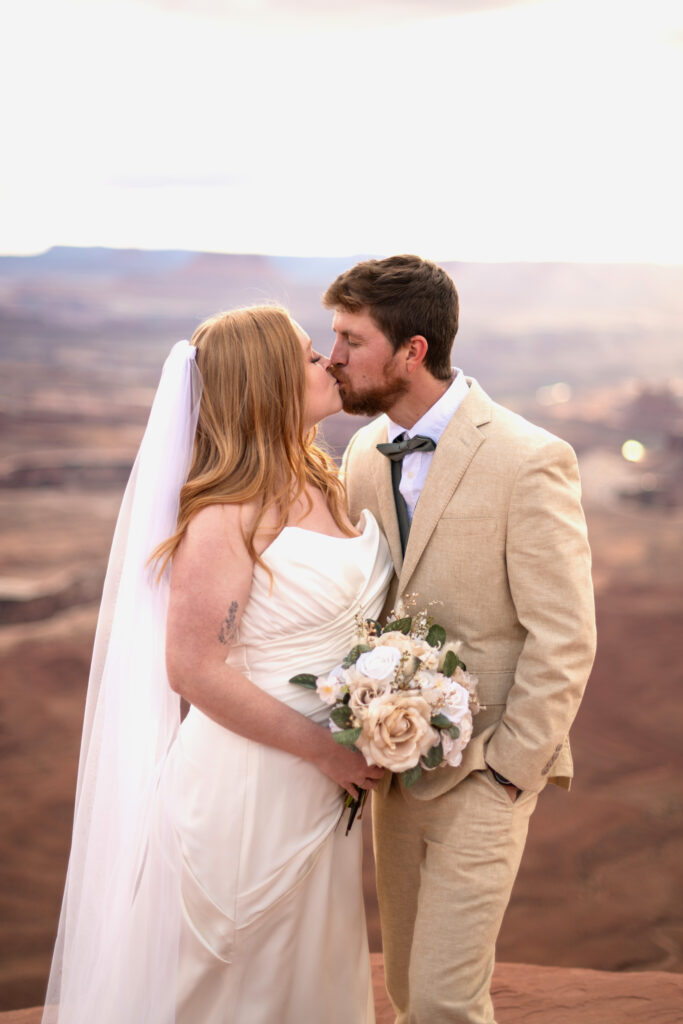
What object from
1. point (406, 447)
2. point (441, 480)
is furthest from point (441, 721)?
point (406, 447)

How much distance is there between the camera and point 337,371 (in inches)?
105

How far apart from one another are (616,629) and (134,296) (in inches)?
375

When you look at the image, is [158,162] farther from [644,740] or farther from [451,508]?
[451,508]

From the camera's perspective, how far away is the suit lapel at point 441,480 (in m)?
2.42

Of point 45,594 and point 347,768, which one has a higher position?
point 347,768

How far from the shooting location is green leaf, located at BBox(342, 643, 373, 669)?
2.16 meters

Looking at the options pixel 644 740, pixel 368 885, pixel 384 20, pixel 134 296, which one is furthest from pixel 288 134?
pixel 368 885

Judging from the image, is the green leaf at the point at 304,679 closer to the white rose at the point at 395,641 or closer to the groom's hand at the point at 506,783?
the white rose at the point at 395,641

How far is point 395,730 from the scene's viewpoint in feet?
6.70

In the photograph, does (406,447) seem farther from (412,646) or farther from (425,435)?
(412,646)

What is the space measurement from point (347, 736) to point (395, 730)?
111 mm

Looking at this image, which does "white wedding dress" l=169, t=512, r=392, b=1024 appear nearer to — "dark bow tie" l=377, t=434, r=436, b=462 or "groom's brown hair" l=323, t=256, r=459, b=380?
"dark bow tie" l=377, t=434, r=436, b=462

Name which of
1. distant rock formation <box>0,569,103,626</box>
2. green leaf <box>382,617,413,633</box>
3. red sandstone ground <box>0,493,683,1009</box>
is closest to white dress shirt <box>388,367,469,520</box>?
green leaf <box>382,617,413,633</box>

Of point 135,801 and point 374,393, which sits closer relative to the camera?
point 135,801
